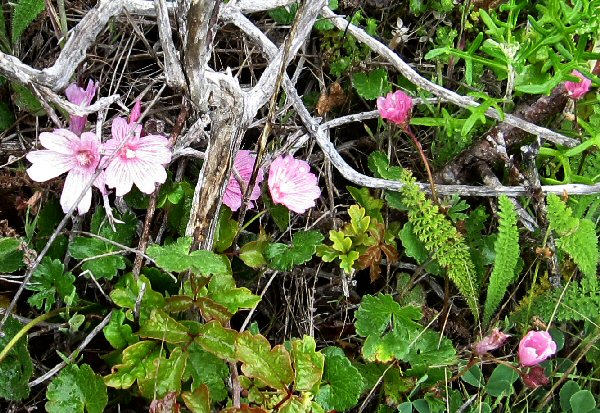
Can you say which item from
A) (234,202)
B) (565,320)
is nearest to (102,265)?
(234,202)

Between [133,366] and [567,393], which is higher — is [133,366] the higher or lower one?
the higher one

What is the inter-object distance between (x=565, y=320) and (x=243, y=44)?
1.13m

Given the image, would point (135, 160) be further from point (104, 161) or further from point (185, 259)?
point (185, 259)

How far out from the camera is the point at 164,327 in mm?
1316

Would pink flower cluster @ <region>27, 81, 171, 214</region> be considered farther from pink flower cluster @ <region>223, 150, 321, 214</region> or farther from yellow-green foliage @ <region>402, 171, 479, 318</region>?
yellow-green foliage @ <region>402, 171, 479, 318</region>

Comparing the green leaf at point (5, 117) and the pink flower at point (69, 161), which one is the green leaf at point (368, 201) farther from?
the green leaf at point (5, 117)

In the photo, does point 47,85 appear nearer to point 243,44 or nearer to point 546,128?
point 243,44

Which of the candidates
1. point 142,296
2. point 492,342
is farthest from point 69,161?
point 492,342

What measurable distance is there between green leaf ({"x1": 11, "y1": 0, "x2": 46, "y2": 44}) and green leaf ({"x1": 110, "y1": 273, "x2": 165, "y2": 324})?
711 mm

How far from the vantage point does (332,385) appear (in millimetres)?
1437

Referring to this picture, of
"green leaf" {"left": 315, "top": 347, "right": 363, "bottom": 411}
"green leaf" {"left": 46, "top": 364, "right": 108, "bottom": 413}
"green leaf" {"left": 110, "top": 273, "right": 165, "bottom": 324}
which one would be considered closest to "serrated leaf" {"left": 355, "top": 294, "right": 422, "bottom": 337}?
"green leaf" {"left": 315, "top": 347, "right": 363, "bottom": 411}

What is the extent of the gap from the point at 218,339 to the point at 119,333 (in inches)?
8.7

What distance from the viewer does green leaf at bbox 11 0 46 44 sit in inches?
61.0

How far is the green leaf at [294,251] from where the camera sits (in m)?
1.50
